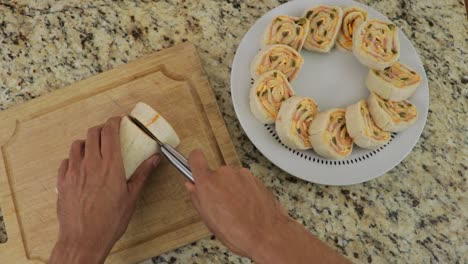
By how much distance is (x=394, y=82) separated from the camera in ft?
3.93

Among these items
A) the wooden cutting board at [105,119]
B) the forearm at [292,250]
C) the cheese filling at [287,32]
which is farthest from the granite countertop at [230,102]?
the forearm at [292,250]

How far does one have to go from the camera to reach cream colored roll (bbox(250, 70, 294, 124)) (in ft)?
3.83

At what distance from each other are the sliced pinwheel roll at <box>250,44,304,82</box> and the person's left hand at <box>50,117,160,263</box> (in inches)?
14.2

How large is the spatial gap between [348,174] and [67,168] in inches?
27.5

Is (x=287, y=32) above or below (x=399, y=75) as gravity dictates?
above

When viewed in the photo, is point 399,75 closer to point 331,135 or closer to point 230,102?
point 331,135

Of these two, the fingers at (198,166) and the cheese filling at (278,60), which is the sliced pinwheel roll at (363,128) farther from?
the fingers at (198,166)

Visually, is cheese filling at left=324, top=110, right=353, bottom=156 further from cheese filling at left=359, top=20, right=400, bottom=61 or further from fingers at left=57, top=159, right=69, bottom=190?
fingers at left=57, top=159, right=69, bottom=190

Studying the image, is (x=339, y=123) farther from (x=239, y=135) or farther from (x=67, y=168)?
(x=67, y=168)

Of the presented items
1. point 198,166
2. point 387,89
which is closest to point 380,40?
point 387,89

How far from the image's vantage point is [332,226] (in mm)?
1242

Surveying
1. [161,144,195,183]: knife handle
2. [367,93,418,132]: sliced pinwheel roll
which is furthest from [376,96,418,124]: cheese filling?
[161,144,195,183]: knife handle

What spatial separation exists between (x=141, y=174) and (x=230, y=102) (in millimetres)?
340

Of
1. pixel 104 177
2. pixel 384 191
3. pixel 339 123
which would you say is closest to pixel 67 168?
pixel 104 177
